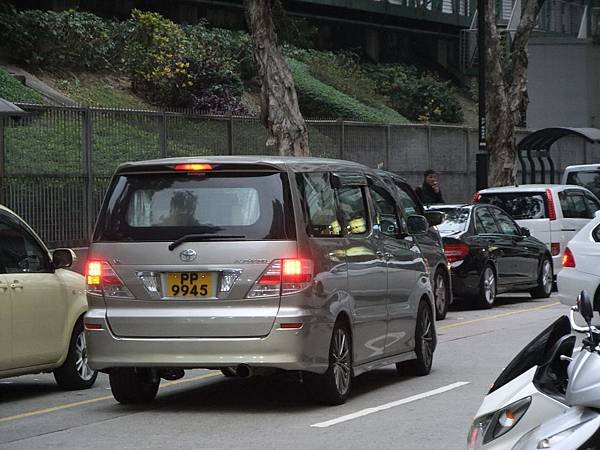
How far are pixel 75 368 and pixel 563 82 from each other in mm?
39384

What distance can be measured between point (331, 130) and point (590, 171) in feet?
17.9

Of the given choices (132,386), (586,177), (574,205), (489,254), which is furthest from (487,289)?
(132,386)

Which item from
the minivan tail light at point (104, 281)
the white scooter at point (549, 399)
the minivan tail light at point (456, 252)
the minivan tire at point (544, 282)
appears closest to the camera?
the white scooter at point (549, 399)

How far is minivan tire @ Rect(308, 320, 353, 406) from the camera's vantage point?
11.1m

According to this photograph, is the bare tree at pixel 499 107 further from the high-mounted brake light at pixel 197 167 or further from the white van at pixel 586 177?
the high-mounted brake light at pixel 197 167

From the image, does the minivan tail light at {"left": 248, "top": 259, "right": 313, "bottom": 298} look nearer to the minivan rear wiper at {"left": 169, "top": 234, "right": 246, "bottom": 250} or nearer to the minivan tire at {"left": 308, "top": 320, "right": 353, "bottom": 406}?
the minivan rear wiper at {"left": 169, "top": 234, "right": 246, "bottom": 250}

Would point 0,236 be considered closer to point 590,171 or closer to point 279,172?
point 279,172

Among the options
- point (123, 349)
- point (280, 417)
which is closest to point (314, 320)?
point (280, 417)

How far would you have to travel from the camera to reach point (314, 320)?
10742mm

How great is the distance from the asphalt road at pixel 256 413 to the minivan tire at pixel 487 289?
19.7 feet

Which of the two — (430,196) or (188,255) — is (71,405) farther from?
(430,196)

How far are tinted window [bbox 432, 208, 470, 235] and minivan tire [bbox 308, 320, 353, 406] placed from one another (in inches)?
381

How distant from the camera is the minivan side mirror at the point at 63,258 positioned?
12484mm

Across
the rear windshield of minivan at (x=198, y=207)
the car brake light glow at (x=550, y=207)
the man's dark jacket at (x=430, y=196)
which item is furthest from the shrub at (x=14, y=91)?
the rear windshield of minivan at (x=198, y=207)
